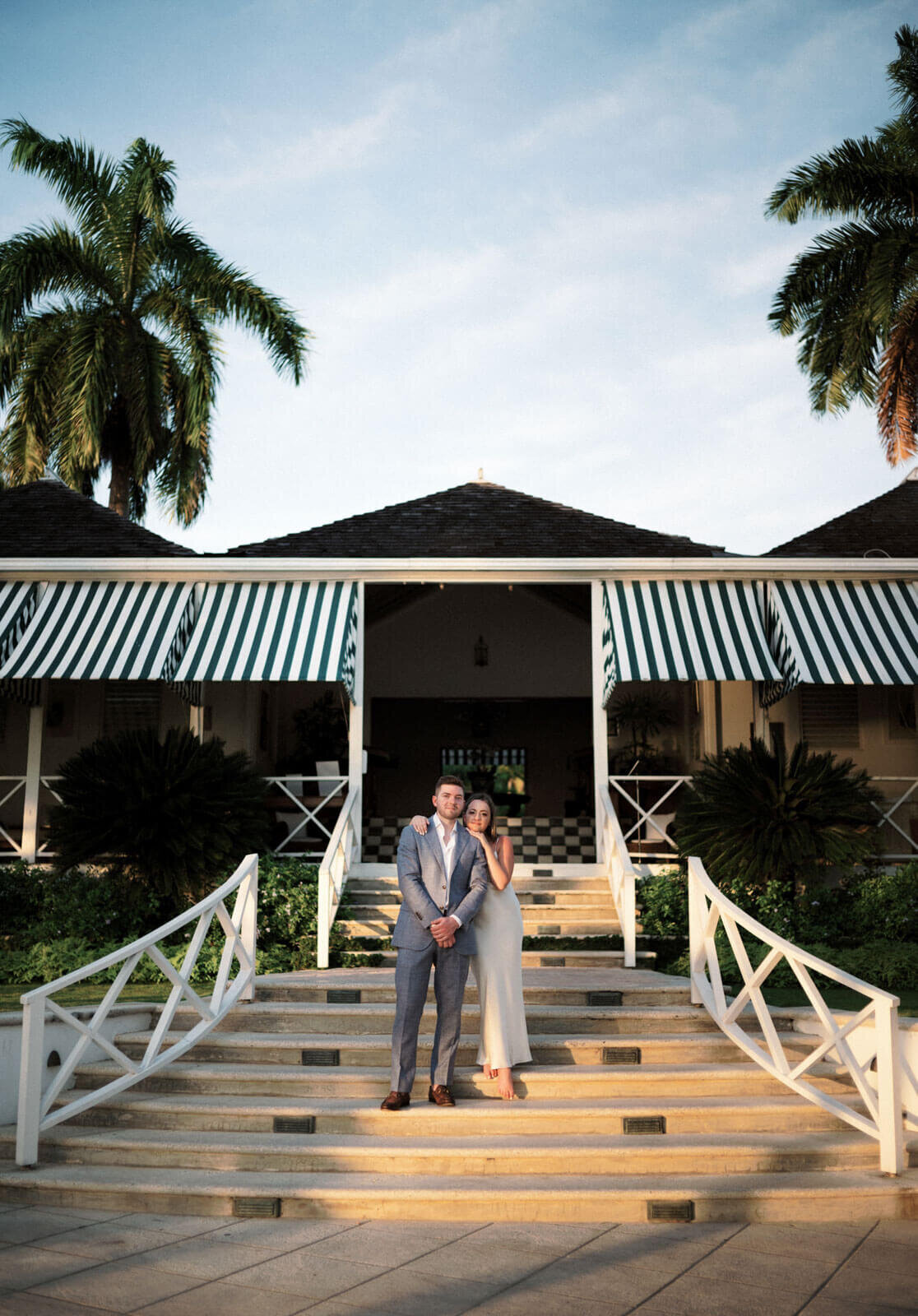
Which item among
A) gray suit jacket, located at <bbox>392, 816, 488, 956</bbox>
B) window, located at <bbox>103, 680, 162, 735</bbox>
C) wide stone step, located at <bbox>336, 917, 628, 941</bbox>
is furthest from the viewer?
window, located at <bbox>103, 680, 162, 735</bbox>

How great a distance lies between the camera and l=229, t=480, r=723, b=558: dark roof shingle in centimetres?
1512

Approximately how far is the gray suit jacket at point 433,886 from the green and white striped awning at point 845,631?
6258 millimetres

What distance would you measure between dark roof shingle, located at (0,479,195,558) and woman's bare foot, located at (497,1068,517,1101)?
32.8 feet

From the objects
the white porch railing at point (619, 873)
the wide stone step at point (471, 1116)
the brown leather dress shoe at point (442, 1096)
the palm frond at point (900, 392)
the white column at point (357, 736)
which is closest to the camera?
the wide stone step at point (471, 1116)

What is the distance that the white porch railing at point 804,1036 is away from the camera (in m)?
5.84

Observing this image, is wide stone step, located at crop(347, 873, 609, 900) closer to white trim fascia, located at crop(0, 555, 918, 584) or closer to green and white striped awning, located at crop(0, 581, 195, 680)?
green and white striped awning, located at crop(0, 581, 195, 680)

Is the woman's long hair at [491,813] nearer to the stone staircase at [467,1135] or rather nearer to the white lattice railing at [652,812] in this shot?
the stone staircase at [467,1135]

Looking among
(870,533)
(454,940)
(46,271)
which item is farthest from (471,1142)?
(46,271)

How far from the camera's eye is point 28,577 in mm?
13102

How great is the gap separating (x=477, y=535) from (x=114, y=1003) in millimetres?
9982

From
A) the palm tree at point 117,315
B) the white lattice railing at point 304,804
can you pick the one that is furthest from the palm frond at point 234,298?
the white lattice railing at point 304,804

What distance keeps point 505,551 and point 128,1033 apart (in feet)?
29.1

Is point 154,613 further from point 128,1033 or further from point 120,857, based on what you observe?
point 128,1033

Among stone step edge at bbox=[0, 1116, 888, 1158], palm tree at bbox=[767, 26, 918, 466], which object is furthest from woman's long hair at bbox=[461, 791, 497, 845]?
palm tree at bbox=[767, 26, 918, 466]
